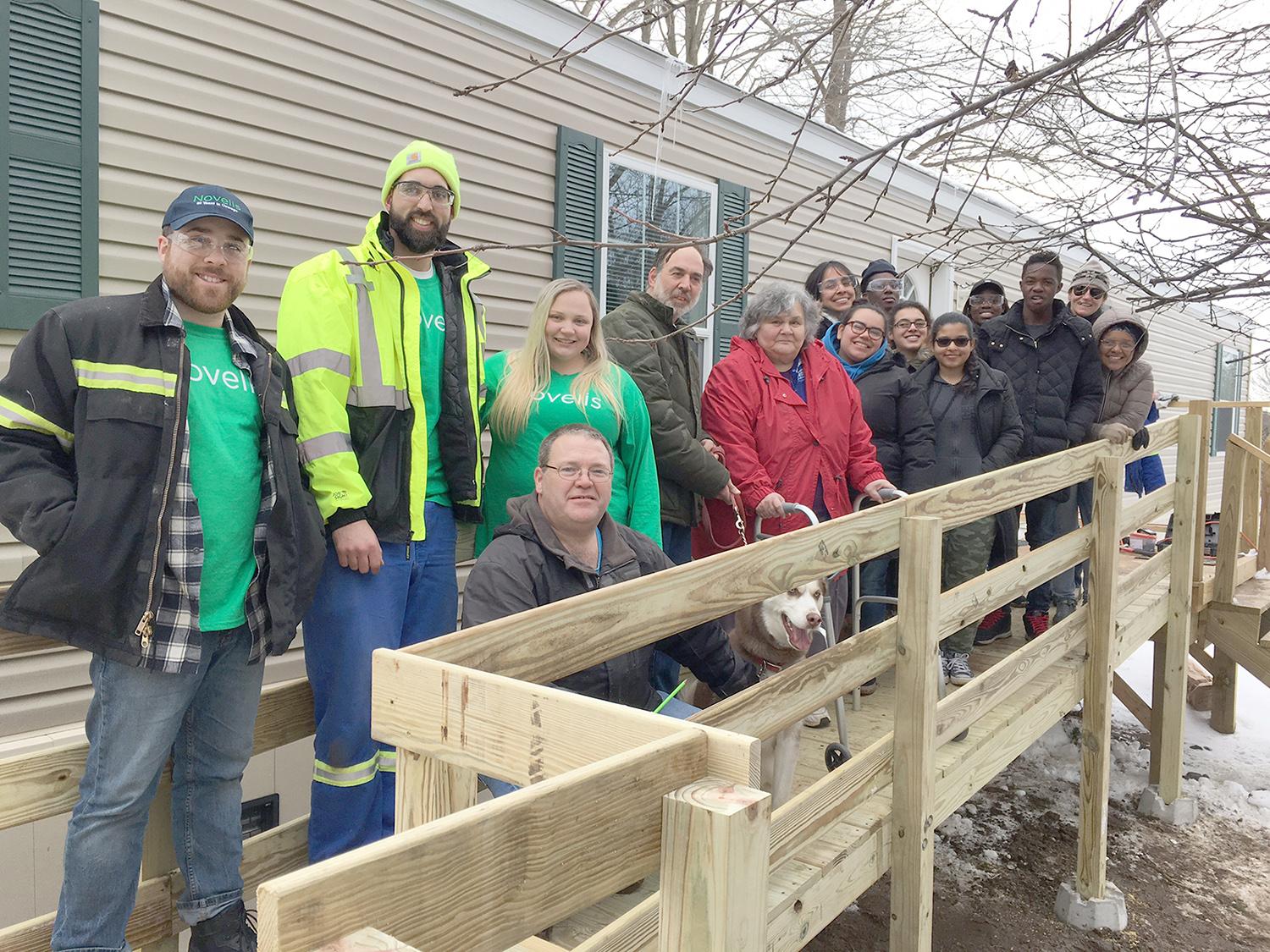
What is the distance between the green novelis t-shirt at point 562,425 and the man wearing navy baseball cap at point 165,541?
85cm

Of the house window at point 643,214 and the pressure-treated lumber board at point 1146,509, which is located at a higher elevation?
the house window at point 643,214

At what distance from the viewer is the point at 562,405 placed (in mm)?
3037

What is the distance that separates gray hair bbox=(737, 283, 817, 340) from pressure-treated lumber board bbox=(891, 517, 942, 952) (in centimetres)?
130

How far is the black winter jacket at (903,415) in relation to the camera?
15.0 ft

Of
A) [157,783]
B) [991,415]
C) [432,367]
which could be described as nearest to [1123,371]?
[991,415]

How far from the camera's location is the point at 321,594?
252 cm

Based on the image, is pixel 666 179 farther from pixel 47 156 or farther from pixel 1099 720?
pixel 1099 720

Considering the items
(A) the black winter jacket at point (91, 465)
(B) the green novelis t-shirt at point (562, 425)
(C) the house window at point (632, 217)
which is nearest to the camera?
(A) the black winter jacket at point (91, 465)

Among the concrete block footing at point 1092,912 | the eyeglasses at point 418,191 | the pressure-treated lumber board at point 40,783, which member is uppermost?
the eyeglasses at point 418,191

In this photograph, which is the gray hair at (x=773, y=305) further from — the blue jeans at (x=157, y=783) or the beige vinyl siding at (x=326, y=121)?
the blue jeans at (x=157, y=783)

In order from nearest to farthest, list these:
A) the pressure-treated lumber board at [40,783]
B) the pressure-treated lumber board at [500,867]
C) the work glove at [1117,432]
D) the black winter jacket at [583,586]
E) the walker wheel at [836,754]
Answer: the pressure-treated lumber board at [500,867] → the pressure-treated lumber board at [40,783] → the black winter jacket at [583,586] → the walker wheel at [836,754] → the work glove at [1117,432]

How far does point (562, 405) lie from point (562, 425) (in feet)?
0.25

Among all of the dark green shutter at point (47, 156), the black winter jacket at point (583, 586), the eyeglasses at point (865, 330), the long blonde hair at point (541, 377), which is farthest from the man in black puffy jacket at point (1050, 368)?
the dark green shutter at point (47, 156)

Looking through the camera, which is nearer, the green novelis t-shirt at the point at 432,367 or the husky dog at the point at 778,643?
the green novelis t-shirt at the point at 432,367
